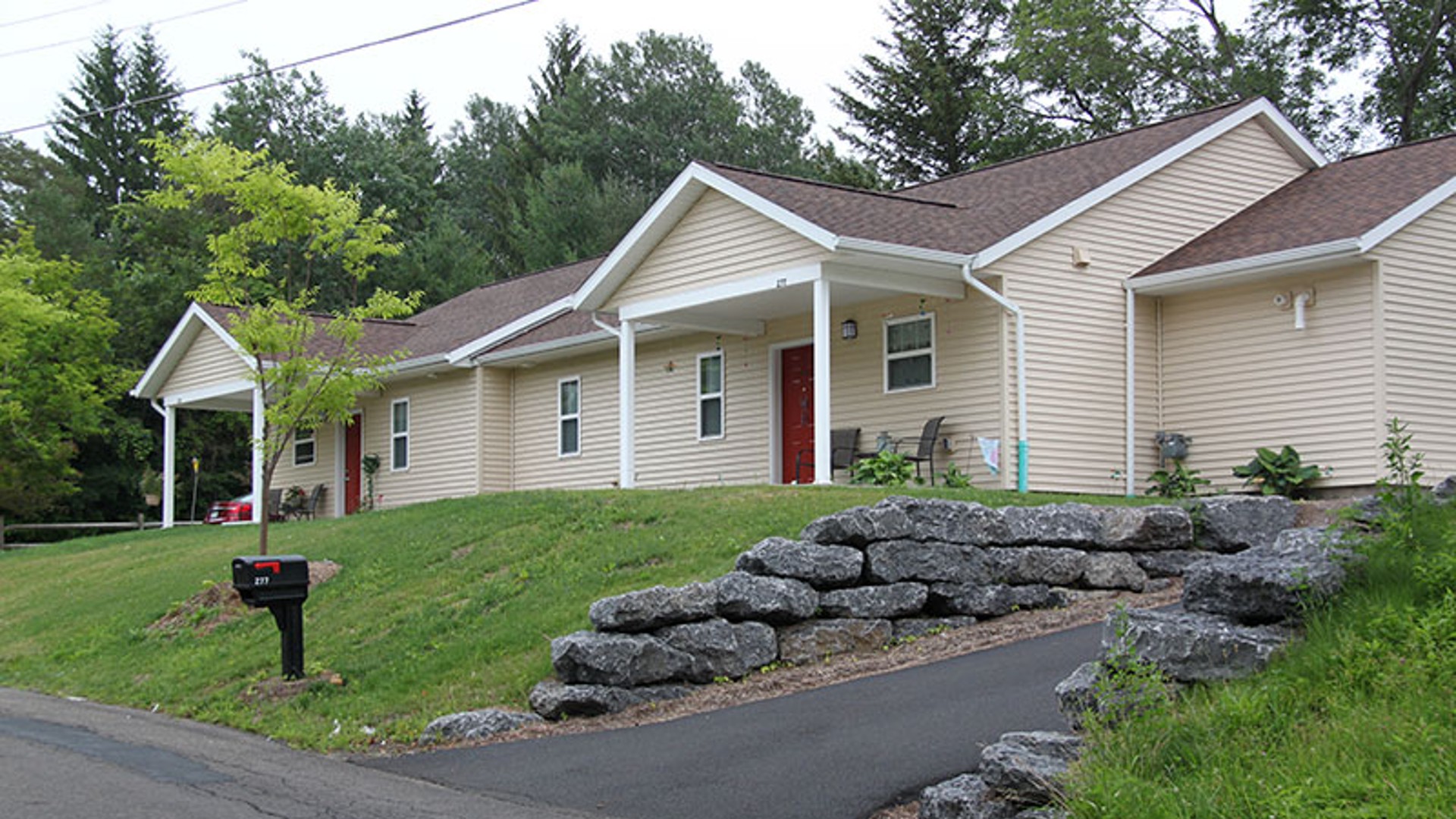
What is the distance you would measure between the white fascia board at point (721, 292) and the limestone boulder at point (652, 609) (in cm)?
710

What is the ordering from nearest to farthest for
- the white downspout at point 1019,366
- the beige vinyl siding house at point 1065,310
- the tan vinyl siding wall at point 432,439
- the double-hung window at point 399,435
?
the beige vinyl siding house at point 1065,310, the white downspout at point 1019,366, the tan vinyl siding wall at point 432,439, the double-hung window at point 399,435

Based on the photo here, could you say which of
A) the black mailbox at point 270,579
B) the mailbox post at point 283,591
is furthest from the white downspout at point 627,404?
the black mailbox at point 270,579

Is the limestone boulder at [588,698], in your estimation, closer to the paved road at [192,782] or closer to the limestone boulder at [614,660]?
the limestone boulder at [614,660]

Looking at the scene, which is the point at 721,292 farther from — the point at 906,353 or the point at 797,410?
the point at 797,410

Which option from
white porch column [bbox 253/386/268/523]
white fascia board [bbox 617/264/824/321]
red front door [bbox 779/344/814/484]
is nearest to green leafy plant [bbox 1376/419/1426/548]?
white fascia board [bbox 617/264/824/321]

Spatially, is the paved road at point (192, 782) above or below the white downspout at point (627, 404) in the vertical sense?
below

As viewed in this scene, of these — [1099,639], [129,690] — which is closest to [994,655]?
[1099,639]

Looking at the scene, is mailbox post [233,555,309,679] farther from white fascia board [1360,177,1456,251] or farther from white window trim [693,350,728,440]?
white fascia board [1360,177,1456,251]

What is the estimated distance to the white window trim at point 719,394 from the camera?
21891 mm

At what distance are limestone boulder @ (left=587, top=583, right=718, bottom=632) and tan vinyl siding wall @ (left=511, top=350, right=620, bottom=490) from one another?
12.4 meters

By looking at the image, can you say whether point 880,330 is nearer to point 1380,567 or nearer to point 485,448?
point 485,448

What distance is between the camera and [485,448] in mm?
25750

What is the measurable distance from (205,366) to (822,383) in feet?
52.7

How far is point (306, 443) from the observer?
3045cm
